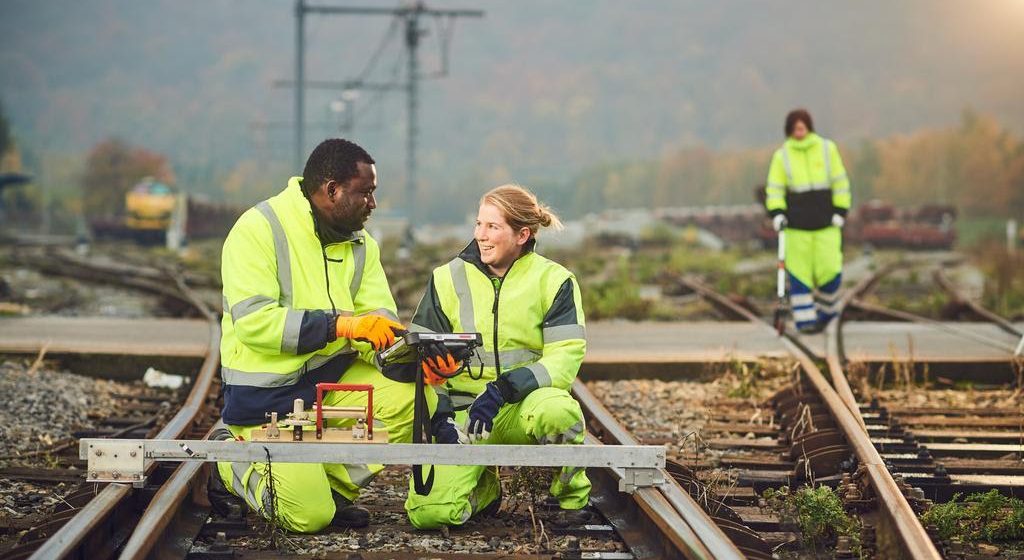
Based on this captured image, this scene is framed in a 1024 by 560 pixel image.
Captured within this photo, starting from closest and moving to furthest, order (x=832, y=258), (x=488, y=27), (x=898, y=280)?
(x=832, y=258)
(x=898, y=280)
(x=488, y=27)

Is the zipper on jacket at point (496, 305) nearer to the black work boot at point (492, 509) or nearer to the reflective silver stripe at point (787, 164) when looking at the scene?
the black work boot at point (492, 509)

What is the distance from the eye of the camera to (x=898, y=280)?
21.0 metres

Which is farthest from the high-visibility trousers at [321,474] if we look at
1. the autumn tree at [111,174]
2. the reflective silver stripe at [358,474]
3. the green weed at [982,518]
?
the autumn tree at [111,174]

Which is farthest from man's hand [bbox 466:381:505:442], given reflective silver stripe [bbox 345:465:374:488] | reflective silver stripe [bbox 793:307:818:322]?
reflective silver stripe [bbox 793:307:818:322]

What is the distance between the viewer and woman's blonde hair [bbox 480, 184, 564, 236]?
16.2 ft

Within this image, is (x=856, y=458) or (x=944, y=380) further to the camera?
(x=944, y=380)

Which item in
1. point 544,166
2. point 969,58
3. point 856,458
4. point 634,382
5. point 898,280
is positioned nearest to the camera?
point 856,458

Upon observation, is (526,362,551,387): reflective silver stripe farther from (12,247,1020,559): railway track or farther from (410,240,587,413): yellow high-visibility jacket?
(12,247,1020,559): railway track

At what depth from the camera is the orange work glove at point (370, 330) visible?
15.4 ft

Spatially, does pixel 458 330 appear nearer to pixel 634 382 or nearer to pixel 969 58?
pixel 634 382

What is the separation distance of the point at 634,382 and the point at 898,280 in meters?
13.3

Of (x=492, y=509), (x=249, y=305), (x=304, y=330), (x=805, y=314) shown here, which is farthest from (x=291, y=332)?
(x=805, y=314)

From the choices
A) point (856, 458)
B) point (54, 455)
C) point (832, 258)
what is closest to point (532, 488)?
point (856, 458)

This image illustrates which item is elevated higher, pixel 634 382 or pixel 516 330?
pixel 516 330
